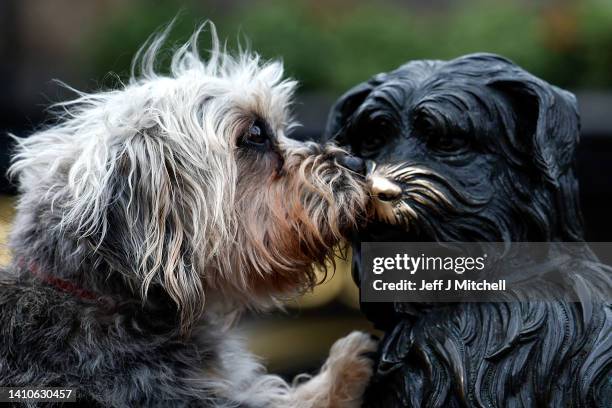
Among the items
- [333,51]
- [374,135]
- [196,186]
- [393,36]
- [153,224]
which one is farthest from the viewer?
[333,51]

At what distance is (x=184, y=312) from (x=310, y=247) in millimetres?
492

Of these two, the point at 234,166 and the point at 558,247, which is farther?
the point at 234,166

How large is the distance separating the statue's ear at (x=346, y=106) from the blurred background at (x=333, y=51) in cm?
278

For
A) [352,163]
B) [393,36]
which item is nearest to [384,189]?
[352,163]

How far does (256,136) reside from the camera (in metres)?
3.20

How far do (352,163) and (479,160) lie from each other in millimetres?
500

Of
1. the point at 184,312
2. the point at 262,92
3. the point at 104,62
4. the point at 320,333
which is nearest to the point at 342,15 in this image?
the point at 104,62

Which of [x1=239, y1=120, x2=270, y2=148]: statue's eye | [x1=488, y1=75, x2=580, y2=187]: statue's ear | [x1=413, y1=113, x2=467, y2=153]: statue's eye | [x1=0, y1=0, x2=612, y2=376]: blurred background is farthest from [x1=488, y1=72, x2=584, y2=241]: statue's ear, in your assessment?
[x1=0, y1=0, x2=612, y2=376]: blurred background

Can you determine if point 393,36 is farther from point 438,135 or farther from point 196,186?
point 438,135

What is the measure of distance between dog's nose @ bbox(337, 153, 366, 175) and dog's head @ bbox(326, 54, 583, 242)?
0.28 metres

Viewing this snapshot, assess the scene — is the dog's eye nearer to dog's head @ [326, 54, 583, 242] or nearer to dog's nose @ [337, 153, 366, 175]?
dog's nose @ [337, 153, 366, 175]

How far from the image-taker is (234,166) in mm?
3084

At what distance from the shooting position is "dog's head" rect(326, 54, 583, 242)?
2477mm

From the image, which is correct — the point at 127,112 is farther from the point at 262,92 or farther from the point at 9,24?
the point at 9,24
